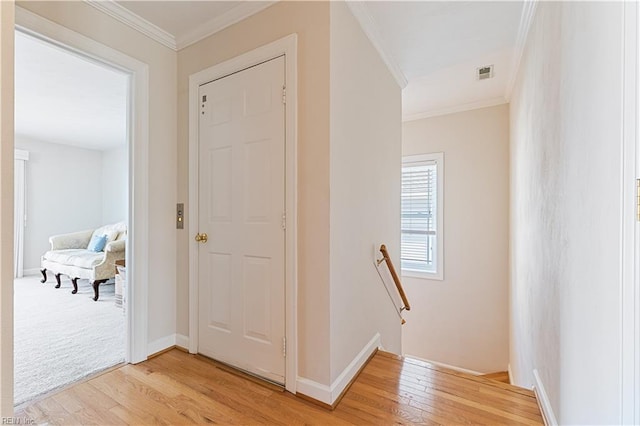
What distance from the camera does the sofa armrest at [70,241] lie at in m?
4.94

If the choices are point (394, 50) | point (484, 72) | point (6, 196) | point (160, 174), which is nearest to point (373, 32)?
point (394, 50)

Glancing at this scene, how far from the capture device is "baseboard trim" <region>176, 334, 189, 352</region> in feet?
7.43

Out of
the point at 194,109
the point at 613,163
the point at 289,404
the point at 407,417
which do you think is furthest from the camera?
the point at 194,109

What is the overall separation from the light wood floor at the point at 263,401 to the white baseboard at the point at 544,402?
4 centimetres

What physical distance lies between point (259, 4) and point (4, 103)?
60.6 inches

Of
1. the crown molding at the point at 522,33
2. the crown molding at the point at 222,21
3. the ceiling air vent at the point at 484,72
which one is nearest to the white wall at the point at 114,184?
the crown molding at the point at 222,21

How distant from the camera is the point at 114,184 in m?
6.18

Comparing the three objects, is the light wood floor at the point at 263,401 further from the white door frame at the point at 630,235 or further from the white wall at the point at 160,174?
the white door frame at the point at 630,235

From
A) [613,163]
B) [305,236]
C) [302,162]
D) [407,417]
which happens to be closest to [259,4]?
[302,162]

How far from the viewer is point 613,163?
806mm

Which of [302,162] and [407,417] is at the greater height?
[302,162]

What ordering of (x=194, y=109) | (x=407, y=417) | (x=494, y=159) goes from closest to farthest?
(x=407, y=417) < (x=194, y=109) < (x=494, y=159)

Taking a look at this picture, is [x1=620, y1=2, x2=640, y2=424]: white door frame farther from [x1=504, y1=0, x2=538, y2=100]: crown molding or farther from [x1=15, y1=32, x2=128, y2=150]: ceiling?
[x1=15, y1=32, x2=128, y2=150]: ceiling

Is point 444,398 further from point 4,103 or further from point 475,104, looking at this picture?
point 475,104
